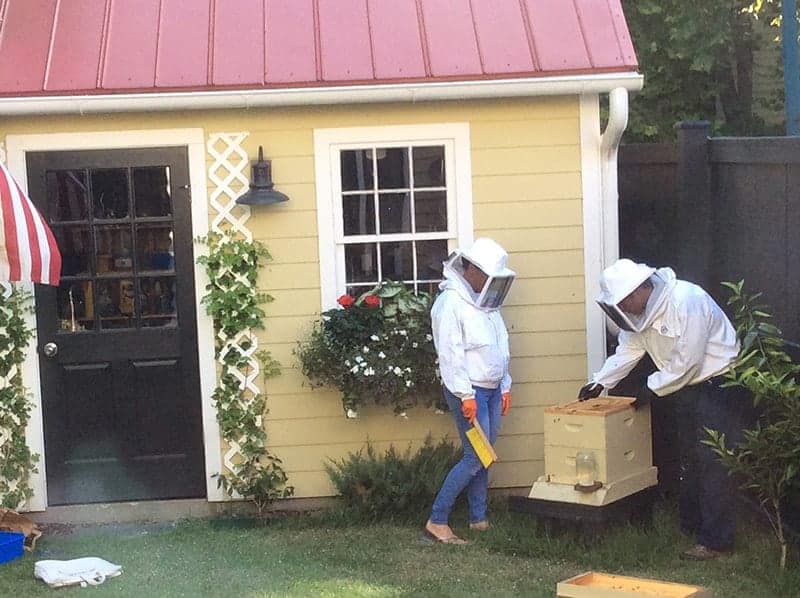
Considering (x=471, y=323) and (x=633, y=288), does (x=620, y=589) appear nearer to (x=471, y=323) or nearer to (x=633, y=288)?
(x=633, y=288)

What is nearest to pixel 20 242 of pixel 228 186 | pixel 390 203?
pixel 228 186

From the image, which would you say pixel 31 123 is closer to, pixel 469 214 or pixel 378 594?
pixel 469 214

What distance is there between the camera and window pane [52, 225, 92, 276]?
686 centimetres

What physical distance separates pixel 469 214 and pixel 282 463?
77.2 inches

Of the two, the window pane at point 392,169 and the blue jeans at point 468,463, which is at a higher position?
the window pane at point 392,169

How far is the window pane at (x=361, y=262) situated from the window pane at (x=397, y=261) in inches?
2.2

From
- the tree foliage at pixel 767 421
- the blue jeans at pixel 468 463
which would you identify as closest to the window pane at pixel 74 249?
the blue jeans at pixel 468 463

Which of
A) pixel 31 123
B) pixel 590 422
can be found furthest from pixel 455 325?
pixel 31 123

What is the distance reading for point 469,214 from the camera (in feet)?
22.6

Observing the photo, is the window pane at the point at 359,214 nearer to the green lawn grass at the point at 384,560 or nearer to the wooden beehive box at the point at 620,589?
the green lawn grass at the point at 384,560

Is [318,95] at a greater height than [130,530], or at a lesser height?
greater

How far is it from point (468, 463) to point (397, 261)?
1448 millimetres

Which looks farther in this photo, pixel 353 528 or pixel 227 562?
pixel 353 528

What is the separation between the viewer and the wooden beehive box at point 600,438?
581cm
